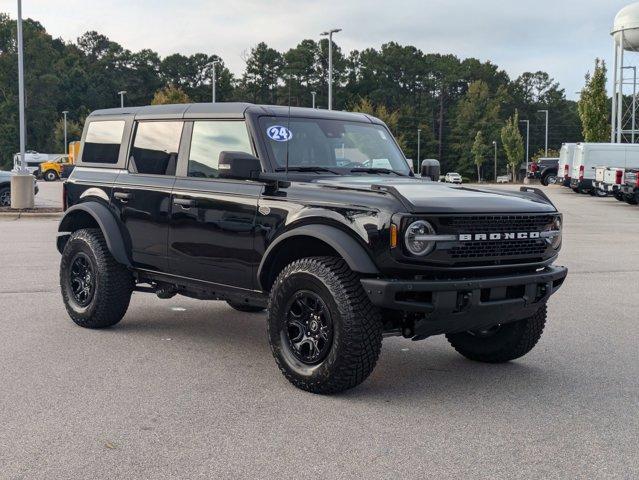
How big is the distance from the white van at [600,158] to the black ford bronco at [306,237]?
29.8 meters

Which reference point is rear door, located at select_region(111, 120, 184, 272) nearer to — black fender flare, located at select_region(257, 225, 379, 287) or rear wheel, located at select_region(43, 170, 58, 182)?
black fender flare, located at select_region(257, 225, 379, 287)

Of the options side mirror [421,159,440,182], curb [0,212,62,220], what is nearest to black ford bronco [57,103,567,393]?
side mirror [421,159,440,182]

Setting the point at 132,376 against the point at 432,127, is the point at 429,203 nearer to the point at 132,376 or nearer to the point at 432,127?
the point at 132,376

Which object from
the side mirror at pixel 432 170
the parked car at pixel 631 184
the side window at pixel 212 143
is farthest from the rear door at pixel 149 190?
the parked car at pixel 631 184

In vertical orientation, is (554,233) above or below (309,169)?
below

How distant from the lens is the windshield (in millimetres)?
6062

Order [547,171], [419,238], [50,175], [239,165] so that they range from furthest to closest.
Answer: [50,175] < [547,171] < [239,165] < [419,238]

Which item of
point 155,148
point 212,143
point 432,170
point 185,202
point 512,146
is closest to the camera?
point 185,202

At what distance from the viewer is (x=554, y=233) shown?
18.3 feet

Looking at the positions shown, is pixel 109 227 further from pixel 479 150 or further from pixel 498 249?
pixel 479 150

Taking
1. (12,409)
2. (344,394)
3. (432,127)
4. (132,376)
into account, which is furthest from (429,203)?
(432,127)

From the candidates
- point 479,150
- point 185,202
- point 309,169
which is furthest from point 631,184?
point 479,150

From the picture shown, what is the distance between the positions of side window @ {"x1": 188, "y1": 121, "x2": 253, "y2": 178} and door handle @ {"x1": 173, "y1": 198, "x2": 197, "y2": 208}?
0.78 ft

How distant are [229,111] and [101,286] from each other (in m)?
1.95
